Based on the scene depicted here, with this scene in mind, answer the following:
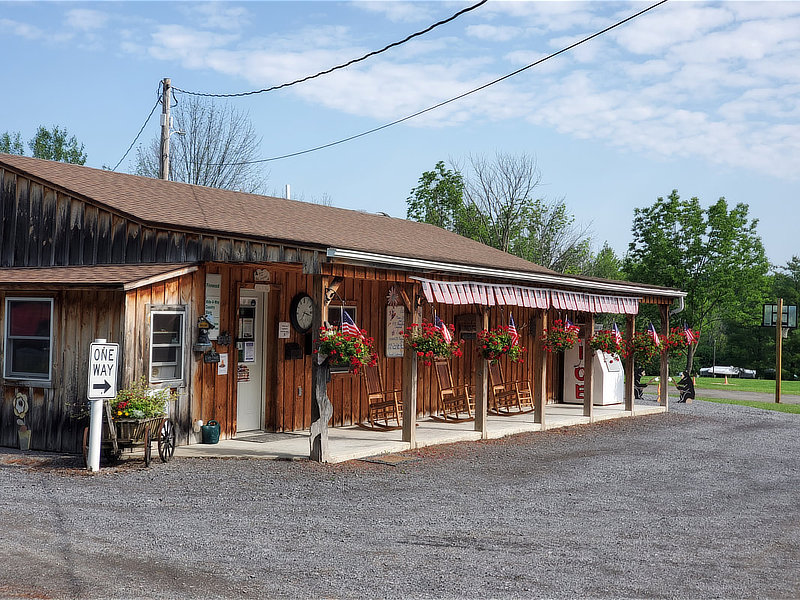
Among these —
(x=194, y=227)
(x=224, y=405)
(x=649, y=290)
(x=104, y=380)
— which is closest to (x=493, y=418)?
(x=649, y=290)

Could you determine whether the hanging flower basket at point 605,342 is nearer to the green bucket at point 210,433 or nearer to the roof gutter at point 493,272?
the roof gutter at point 493,272

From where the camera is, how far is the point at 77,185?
1244cm

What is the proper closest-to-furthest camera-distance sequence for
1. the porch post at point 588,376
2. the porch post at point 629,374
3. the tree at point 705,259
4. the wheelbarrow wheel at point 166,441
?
the wheelbarrow wheel at point 166,441
the porch post at point 588,376
the porch post at point 629,374
the tree at point 705,259

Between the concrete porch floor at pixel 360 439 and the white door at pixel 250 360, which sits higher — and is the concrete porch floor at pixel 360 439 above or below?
below

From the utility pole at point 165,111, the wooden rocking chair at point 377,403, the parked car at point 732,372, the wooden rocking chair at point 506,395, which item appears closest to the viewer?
the wooden rocking chair at point 377,403

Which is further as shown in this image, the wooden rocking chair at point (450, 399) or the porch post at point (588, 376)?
the porch post at point (588, 376)

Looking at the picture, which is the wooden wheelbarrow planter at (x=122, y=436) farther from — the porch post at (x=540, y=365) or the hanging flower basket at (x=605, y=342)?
the hanging flower basket at (x=605, y=342)

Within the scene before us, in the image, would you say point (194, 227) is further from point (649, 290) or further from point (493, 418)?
point (649, 290)

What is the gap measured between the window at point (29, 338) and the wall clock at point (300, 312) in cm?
342

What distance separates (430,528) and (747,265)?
30481 mm

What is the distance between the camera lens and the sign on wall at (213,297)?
36.9 feet

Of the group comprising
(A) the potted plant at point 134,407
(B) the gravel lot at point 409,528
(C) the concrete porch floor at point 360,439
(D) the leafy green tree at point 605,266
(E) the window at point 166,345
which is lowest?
(B) the gravel lot at point 409,528

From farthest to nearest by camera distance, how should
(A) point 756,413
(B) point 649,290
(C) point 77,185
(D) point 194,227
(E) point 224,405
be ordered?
(A) point 756,413
(B) point 649,290
(C) point 77,185
(E) point 224,405
(D) point 194,227

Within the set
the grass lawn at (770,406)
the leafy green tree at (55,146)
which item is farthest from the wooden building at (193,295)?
→ the leafy green tree at (55,146)
